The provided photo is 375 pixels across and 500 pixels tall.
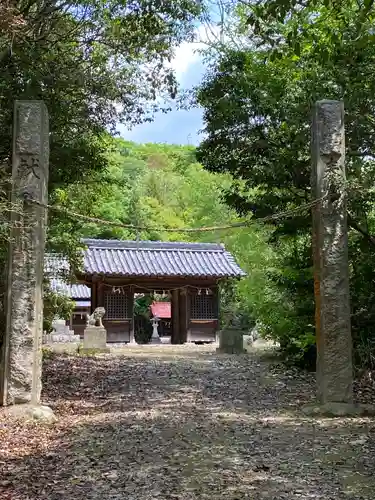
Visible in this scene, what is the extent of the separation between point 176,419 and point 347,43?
630 cm

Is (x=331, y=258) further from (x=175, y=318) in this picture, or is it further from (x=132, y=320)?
(x=175, y=318)

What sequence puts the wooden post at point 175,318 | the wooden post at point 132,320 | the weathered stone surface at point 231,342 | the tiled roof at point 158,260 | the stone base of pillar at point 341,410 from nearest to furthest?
the stone base of pillar at point 341,410 → the weathered stone surface at point 231,342 → the tiled roof at point 158,260 → the wooden post at point 132,320 → the wooden post at point 175,318

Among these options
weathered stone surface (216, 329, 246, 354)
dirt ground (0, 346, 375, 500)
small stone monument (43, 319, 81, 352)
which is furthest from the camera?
small stone monument (43, 319, 81, 352)

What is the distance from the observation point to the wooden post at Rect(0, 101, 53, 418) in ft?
22.6

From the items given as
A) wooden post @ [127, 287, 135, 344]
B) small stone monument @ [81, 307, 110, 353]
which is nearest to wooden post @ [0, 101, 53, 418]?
small stone monument @ [81, 307, 110, 353]

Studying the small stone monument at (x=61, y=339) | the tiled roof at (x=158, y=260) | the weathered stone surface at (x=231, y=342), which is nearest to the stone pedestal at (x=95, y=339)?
the small stone monument at (x=61, y=339)

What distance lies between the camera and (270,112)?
9977 mm

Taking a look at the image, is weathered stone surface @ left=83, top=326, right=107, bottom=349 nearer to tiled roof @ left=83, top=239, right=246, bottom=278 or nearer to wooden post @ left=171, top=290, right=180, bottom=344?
A: tiled roof @ left=83, top=239, right=246, bottom=278

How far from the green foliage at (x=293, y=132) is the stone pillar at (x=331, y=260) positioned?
1335 millimetres

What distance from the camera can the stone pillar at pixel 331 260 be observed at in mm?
7188

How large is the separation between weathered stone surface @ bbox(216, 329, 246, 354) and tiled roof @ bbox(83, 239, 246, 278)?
482cm

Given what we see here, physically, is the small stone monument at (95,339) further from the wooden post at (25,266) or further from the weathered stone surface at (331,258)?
the weathered stone surface at (331,258)

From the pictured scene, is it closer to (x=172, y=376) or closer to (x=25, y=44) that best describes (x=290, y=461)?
(x=172, y=376)

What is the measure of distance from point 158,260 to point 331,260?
15846 mm
